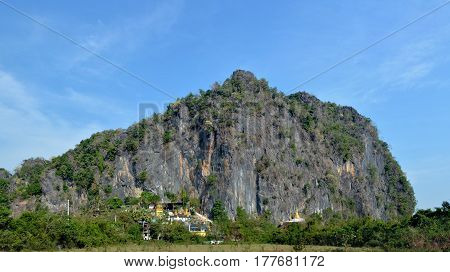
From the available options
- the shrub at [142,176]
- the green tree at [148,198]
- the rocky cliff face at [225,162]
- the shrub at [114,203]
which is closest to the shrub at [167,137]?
the rocky cliff face at [225,162]

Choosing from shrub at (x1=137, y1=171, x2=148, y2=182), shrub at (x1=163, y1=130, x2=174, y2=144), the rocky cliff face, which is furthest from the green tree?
shrub at (x1=163, y1=130, x2=174, y2=144)

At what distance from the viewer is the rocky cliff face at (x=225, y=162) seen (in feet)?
202

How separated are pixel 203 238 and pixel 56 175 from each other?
36.8 m

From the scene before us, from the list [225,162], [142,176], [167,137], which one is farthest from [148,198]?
[225,162]

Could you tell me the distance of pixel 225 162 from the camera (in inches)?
2394

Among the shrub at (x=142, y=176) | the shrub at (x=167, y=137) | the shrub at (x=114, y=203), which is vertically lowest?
the shrub at (x=114, y=203)

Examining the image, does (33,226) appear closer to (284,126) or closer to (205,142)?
(205,142)

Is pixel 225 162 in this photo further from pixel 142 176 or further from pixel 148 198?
pixel 142 176

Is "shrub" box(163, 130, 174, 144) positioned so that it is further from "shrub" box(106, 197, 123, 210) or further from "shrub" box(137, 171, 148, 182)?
"shrub" box(106, 197, 123, 210)

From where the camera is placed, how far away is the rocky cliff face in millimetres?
61500

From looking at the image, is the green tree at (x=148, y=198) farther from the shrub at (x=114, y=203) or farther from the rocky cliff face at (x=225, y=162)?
the shrub at (x=114, y=203)

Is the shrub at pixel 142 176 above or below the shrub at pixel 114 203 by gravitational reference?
→ above

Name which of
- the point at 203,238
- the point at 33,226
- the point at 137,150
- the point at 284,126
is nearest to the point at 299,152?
the point at 284,126

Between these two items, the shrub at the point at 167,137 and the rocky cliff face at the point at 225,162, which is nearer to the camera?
the rocky cliff face at the point at 225,162
